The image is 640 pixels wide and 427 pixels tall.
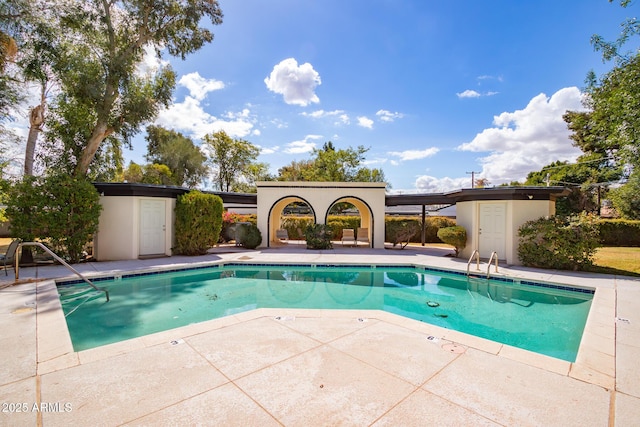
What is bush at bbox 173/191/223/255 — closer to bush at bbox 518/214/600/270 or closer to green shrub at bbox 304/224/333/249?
green shrub at bbox 304/224/333/249

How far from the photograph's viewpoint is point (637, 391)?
10.8 feet

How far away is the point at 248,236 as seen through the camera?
53.5 ft

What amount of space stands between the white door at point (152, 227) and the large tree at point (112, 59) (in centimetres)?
591

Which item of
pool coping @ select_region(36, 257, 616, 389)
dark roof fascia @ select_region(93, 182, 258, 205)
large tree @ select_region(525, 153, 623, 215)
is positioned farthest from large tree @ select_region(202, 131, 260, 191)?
large tree @ select_region(525, 153, 623, 215)

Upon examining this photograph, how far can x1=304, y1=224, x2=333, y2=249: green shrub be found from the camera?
1614 centimetres

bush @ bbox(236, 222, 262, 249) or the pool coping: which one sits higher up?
bush @ bbox(236, 222, 262, 249)

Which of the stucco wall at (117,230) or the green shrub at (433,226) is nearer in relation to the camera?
the stucco wall at (117,230)

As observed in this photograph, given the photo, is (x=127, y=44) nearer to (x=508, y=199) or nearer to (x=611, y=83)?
(x=508, y=199)

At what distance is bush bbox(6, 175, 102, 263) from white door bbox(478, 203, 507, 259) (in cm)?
1614

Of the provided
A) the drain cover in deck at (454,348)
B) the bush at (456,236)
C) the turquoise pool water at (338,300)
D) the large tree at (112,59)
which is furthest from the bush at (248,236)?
the drain cover in deck at (454,348)

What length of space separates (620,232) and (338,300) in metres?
22.9

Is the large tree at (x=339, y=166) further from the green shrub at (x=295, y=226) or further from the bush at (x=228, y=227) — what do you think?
the bush at (x=228, y=227)

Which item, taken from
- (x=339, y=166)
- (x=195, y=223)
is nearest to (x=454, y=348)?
(x=195, y=223)

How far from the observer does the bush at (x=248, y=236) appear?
Answer: 16312 mm
